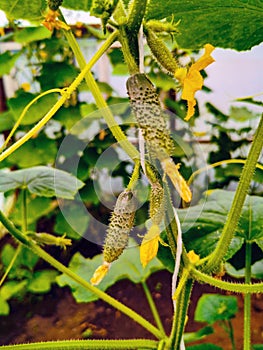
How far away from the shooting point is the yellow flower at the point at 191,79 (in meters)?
0.37

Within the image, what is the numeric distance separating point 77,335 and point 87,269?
58 centimetres

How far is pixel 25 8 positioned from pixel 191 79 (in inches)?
11.6

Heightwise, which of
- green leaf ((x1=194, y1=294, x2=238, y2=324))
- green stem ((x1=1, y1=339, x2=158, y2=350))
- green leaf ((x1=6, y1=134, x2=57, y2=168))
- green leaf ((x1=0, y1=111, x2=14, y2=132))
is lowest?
green leaf ((x1=194, y1=294, x2=238, y2=324))

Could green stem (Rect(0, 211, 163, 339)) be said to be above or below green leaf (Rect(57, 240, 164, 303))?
above

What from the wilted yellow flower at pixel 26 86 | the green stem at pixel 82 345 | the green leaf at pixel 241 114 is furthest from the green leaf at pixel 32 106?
the green stem at pixel 82 345

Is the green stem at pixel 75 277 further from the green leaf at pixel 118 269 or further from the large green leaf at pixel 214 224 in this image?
the green leaf at pixel 118 269

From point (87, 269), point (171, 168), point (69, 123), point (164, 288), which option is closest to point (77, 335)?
point (164, 288)

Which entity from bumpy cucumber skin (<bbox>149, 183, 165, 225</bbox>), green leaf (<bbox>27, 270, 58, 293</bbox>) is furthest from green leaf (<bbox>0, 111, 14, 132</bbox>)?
bumpy cucumber skin (<bbox>149, 183, 165, 225</bbox>)

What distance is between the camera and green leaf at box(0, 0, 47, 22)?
22.6 inches

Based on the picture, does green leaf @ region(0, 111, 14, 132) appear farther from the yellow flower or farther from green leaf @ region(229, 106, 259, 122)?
the yellow flower

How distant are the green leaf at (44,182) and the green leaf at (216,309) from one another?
0.54 m

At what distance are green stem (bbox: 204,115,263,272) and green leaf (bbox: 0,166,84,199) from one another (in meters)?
0.32

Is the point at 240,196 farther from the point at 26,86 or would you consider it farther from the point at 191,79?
the point at 26,86

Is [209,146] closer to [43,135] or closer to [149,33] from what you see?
[43,135]
